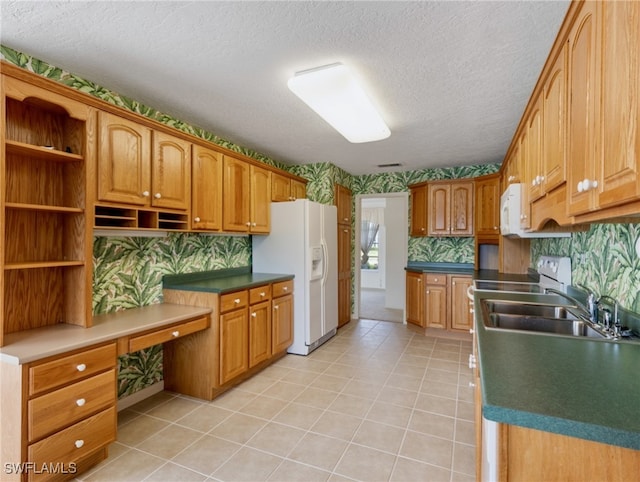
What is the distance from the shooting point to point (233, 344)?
280 centimetres

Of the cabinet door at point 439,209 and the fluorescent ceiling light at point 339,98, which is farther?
the cabinet door at point 439,209

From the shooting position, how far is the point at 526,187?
84.4 inches

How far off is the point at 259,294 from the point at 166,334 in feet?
3.40

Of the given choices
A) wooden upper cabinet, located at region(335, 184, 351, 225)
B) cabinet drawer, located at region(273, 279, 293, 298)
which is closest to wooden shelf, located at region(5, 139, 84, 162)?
cabinet drawer, located at region(273, 279, 293, 298)

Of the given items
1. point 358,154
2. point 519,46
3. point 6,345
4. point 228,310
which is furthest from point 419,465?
point 358,154

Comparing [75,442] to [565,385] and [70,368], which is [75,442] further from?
[565,385]

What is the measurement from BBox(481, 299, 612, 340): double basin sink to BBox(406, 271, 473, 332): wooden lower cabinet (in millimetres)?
2067

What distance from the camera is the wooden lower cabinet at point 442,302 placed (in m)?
4.20

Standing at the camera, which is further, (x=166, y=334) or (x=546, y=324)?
(x=166, y=334)

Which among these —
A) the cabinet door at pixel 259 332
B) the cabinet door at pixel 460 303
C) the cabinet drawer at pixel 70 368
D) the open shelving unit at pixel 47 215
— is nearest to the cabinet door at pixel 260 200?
the cabinet door at pixel 259 332

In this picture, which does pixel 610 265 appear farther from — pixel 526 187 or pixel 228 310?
pixel 228 310

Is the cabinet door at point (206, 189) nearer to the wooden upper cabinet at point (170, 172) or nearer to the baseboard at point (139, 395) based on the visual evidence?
the wooden upper cabinet at point (170, 172)

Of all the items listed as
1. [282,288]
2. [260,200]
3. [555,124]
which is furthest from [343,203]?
[555,124]

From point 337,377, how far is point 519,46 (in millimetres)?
2879
